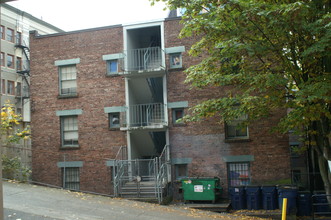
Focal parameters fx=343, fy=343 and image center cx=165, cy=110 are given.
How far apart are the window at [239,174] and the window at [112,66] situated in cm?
790

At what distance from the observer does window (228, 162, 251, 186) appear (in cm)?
1673

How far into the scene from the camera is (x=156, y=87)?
19438 millimetres

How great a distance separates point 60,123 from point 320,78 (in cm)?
1418

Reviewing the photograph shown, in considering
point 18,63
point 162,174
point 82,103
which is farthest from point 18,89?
point 162,174

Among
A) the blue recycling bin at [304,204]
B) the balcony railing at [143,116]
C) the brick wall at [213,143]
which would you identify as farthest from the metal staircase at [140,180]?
the blue recycling bin at [304,204]

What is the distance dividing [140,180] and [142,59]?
6888 mm

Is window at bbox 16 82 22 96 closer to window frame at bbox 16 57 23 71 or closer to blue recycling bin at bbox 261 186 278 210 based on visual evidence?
window frame at bbox 16 57 23 71

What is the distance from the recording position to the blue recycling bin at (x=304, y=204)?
47.6 ft

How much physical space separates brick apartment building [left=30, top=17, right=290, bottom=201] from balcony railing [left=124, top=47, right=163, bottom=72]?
0.06 m

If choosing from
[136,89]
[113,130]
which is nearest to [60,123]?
[113,130]

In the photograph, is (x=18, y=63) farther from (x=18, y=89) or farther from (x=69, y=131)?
(x=69, y=131)

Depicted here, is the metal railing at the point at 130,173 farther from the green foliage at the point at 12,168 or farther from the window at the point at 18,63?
the window at the point at 18,63

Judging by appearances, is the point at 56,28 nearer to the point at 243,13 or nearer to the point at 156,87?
the point at 156,87

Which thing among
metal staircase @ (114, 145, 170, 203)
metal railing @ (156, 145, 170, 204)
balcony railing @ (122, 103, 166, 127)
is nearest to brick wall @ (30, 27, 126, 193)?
balcony railing @ (122, 103, 166, 127)
